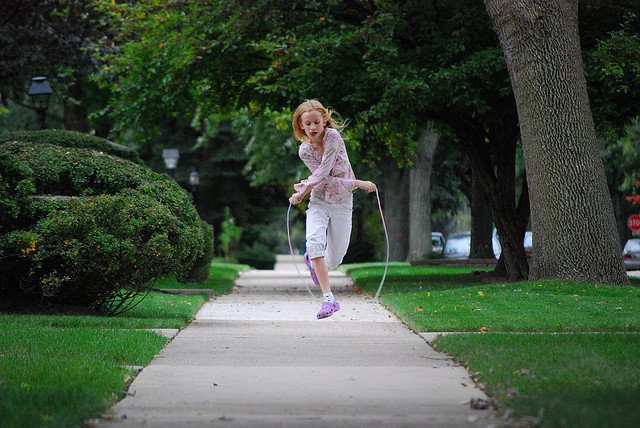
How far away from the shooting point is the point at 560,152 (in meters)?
13.4

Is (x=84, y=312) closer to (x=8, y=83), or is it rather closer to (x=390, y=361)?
(x=390, y=361)

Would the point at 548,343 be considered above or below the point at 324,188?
below

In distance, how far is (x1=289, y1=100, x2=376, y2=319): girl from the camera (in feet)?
27.4

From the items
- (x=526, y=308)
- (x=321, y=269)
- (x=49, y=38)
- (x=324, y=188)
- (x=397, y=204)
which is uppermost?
(x=49, y=38)

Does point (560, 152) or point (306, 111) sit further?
point (560, 152)

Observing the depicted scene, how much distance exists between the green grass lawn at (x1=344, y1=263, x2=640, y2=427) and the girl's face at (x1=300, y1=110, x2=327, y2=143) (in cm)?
241

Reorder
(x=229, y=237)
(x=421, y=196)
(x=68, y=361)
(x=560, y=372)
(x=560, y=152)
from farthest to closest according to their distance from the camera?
(x=229, y=237) → (x=421, y=196) → (x=560, y=152) → (x=68, y=361) → (x=560, y=372)

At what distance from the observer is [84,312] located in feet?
37.0

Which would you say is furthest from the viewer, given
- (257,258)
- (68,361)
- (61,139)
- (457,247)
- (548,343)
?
(257,258)

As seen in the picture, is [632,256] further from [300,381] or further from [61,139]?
[300,381]

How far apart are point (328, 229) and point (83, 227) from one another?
127 inches

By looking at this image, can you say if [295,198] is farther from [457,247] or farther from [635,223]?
[457,247]

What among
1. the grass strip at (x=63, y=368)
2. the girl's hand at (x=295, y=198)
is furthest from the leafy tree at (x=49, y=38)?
the girl's hand at (x=295, y=198)

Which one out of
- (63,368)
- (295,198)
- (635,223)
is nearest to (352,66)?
(295,198)
